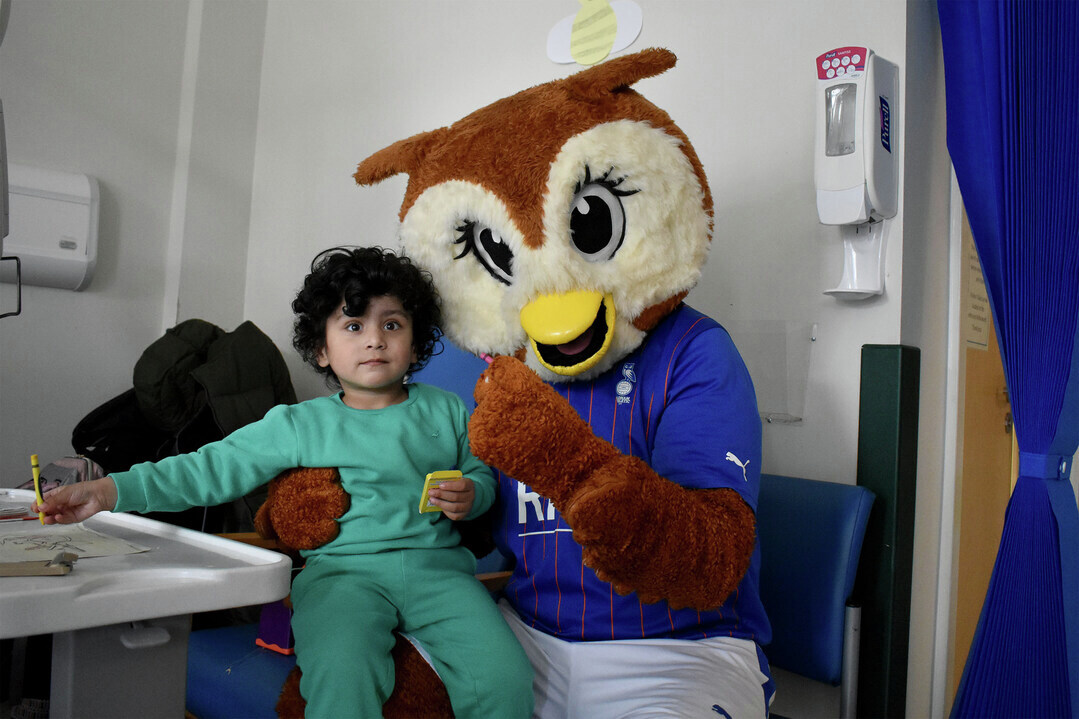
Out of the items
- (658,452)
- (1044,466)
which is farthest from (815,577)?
(658,452)

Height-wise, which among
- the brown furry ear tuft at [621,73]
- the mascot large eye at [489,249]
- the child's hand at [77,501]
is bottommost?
the child's hand at [77,501]

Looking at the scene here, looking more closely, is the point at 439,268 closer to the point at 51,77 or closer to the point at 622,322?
the point at 622,322

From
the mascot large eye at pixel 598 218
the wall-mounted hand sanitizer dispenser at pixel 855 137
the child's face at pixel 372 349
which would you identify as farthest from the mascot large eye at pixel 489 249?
the wall-mounted hand sanitizer dispenser at pixel 855 137

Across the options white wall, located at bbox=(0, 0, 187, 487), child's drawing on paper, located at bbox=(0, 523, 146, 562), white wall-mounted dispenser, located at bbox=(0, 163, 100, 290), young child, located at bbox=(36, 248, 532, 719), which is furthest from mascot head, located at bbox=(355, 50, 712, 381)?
white wall, located at bbox=(0, 0, 187, 487)

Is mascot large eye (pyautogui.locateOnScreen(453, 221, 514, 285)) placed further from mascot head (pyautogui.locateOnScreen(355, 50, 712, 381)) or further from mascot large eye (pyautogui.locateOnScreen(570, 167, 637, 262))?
mascot large eye (pyautogui.locateOnScreen(570, 167, 637, 262))

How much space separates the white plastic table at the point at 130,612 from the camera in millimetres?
773

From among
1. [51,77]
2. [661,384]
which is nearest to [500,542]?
[661,384]

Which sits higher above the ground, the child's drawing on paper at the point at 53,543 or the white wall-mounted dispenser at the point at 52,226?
the white wall-mounted dispenser at the point at 52,226

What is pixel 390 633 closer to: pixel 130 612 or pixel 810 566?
pixel 130 612

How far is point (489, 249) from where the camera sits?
115 cm

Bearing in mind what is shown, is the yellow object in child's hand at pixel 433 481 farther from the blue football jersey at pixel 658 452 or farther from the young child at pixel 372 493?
the blue football jersey at pixel 658 452

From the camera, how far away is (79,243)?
2625mm

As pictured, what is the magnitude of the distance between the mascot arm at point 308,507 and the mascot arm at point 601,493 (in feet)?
1.57

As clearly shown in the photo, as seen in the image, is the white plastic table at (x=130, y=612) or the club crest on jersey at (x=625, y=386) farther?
the club crest on jersey at (x=625, y=386)
